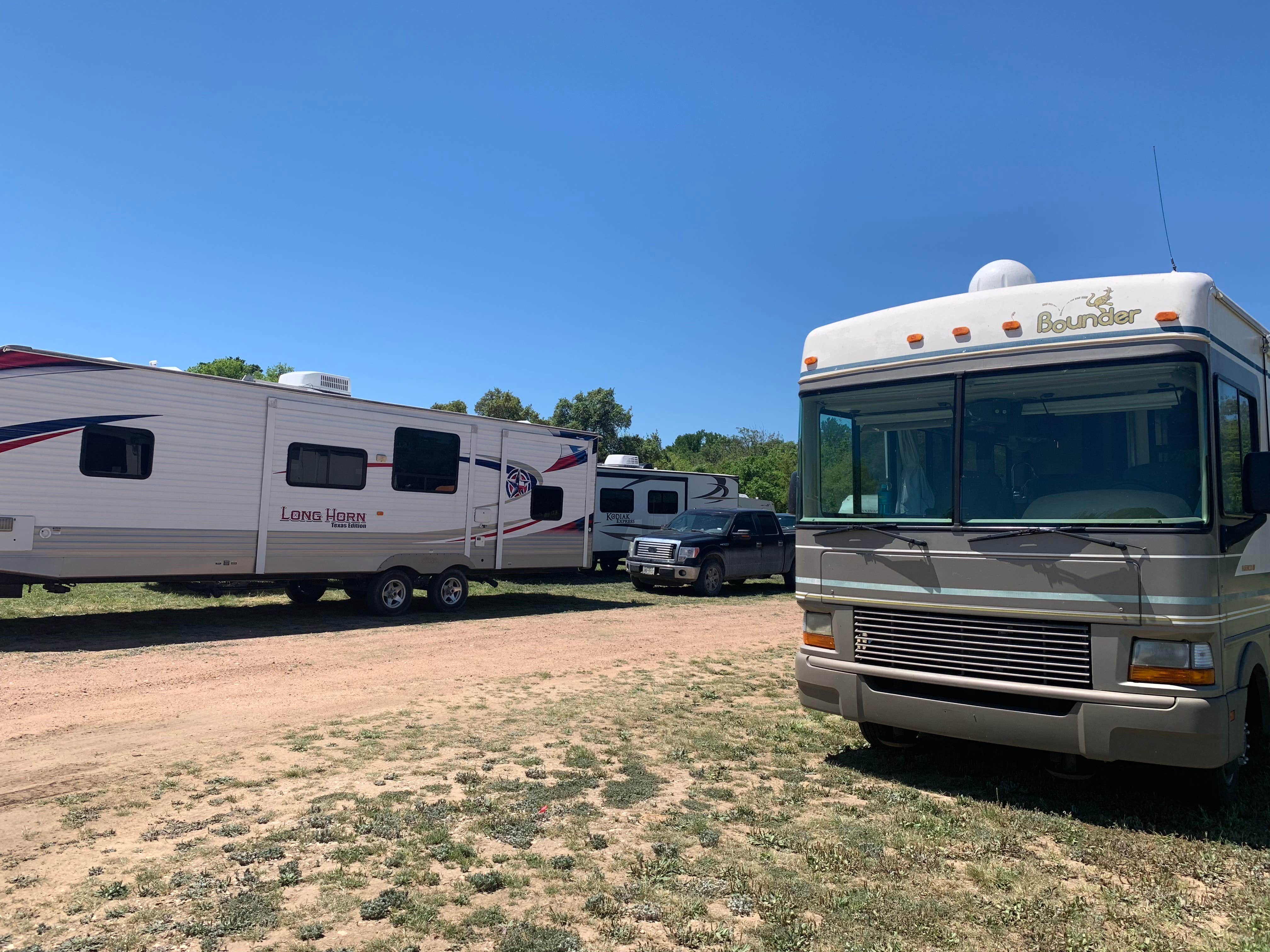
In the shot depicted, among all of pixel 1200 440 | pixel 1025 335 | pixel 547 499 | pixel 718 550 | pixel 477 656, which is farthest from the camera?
pixel 718 550

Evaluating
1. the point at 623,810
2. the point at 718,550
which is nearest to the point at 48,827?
the point at 623,810

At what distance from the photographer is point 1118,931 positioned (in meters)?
3.54

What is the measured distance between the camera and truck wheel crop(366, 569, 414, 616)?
1339 centimetres

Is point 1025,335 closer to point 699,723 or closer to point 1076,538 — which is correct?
point 1076,538

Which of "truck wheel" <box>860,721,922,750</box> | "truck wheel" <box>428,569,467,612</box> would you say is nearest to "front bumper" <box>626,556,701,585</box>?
"truck wheel" <box>428,569,467,612</box>

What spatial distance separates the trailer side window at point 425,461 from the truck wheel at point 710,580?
6075 millimetres

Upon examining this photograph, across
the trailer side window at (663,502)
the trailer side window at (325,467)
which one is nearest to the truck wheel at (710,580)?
the trailer side window at (663,502)

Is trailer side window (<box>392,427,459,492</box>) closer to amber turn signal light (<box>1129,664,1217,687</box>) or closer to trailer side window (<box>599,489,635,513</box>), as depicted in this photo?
trailer side window (<box>599,489,635,513</box>)

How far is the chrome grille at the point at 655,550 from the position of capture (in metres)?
18.0

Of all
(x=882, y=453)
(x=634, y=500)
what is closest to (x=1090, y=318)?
(x=882, y=453)

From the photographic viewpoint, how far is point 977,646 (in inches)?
197

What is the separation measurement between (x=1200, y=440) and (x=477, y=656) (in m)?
7.70

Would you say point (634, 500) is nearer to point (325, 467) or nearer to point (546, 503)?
point (546, 503)

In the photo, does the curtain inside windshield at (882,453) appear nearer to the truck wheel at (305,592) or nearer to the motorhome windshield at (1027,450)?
the motorhome windshield at (1027,450)
